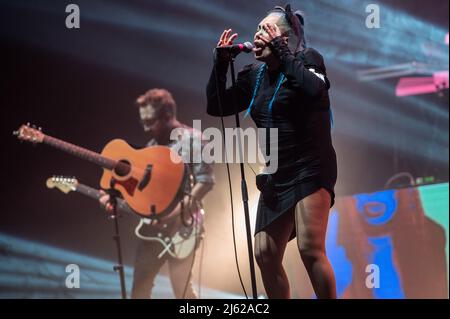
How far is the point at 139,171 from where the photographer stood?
15.6 feet

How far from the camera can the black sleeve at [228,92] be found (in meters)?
2.91

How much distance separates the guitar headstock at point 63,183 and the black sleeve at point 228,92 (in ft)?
7.46

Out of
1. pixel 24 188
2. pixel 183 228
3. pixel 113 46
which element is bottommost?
pixel 183 228

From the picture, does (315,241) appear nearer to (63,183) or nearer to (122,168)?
(122,168)

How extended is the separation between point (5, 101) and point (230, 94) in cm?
293

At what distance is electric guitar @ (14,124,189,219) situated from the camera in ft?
15.5

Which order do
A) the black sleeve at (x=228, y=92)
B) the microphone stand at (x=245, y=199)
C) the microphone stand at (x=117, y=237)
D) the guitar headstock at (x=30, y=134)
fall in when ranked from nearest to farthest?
1. the microphone stand at (x=245, y=199)
2. the black sleeve at (x=228, y=92)
3. the microphone stand at (x=117, y=237)
4. the guitar headstock at (x=30, y=134)

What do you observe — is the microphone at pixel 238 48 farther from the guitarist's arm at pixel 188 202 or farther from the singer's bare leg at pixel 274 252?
the guitarist's arm at pixel 188 202

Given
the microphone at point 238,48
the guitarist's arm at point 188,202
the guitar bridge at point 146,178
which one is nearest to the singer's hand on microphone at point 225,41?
the microphone at point 238,48

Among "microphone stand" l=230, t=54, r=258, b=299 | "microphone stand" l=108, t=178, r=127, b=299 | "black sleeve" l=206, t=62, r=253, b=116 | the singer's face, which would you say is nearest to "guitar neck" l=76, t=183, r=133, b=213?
"microphone stand" l=108, t=178, r=127, b=299
